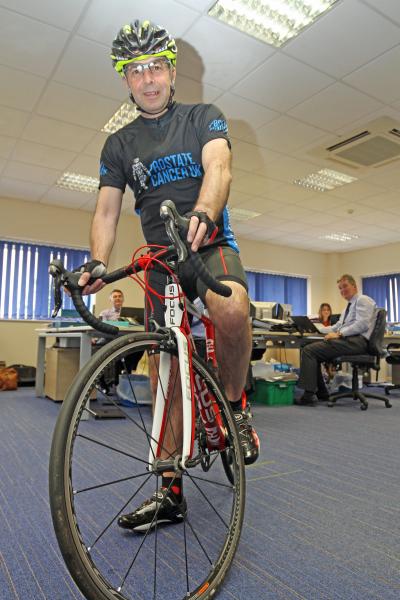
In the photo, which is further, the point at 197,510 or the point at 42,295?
the point at 42,295

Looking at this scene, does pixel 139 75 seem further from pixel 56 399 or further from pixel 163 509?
pixel 56 399

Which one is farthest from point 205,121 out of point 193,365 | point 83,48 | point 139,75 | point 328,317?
point 328,317

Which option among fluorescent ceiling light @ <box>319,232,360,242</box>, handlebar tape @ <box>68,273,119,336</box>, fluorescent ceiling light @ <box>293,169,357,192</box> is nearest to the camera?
handlebar tape @ <box>68,273,119,336</box>

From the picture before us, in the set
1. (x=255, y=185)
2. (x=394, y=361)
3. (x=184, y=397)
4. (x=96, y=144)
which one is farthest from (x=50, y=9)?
(x=394, y=361)

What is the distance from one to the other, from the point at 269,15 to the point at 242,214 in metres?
4.23

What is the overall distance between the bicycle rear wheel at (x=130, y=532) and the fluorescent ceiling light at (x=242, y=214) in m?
5.53

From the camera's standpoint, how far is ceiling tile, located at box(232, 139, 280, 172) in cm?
465

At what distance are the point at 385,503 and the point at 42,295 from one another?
19.6 feet

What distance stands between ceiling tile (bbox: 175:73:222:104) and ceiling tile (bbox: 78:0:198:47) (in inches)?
20.4

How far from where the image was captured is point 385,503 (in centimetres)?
149

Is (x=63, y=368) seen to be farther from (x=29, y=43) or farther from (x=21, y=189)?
(x=21, y=189)

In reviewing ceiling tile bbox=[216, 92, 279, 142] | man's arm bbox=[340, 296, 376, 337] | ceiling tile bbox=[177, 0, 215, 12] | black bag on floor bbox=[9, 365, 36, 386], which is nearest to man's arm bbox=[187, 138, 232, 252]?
ceiling tile bbox=[177, 0, 215, 12]

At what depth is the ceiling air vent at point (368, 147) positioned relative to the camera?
418cm

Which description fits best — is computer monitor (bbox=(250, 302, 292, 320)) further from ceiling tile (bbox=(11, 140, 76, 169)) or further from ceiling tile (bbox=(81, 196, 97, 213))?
ceiling tile (bbox=(81, 196, 97, 213))
